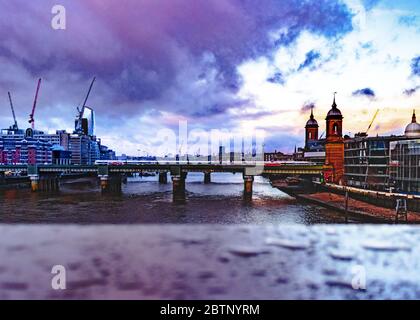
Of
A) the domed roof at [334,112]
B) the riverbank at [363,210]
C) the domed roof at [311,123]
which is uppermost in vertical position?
the domed roof at [311,123]

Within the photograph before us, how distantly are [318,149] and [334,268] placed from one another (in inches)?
2996

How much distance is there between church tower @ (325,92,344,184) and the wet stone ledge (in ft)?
107

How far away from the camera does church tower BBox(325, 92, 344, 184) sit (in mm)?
43781

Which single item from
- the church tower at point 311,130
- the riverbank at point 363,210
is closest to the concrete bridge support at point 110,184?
the riverbank at point 363,210

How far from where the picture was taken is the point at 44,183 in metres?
51.1

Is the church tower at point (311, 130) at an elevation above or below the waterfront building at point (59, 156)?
above

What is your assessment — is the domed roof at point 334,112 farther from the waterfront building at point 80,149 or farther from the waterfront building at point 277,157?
the waterfront building at point 80,149

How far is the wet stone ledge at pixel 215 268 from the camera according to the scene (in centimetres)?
766

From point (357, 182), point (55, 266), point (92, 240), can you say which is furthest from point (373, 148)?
point (55, 266)

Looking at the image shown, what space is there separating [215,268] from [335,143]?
4159 cm

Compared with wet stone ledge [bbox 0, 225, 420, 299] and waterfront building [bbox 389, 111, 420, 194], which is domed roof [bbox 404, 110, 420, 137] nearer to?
waterfront building [bbox 389, 111, 420, 194]

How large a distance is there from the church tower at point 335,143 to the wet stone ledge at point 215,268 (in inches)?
1283

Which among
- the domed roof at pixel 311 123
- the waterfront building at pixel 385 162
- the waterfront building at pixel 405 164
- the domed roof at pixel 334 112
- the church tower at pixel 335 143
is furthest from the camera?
the domed roof at pixel 311 123

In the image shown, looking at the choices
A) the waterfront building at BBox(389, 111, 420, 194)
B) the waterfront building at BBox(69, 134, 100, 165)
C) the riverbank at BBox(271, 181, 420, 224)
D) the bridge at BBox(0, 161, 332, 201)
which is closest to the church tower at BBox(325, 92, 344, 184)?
the bridge at BBox(0, 161, 332, 201)
